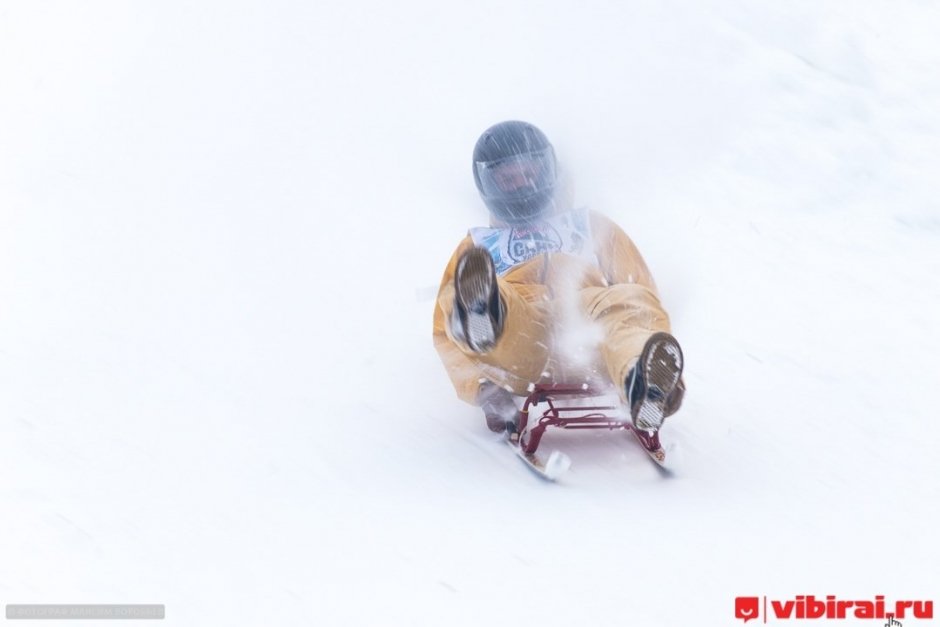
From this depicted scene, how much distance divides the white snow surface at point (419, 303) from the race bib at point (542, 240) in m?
0.46

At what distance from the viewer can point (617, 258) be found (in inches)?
170

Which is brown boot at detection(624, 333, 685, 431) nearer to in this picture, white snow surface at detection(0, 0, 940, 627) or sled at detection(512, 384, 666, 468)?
white snow surface at detection(0, 0, 940, 627)

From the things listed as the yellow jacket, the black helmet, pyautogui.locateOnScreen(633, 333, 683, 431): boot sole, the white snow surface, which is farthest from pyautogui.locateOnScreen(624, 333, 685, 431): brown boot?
the black helmet

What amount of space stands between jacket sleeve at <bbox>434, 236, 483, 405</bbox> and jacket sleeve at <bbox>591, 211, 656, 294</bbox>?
20.6 inches

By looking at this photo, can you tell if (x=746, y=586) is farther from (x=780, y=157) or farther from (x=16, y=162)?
(x=16, y=162)

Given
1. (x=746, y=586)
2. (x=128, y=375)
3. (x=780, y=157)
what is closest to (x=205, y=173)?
(x=128, y=375)

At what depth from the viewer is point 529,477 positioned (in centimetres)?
380

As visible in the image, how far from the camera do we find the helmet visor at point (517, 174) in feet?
14.6

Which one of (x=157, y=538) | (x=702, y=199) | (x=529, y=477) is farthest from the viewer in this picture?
(x=702, y=199)

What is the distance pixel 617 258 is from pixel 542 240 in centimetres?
33

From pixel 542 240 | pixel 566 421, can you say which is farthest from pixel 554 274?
pixel 566 421

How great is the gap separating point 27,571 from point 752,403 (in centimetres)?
291

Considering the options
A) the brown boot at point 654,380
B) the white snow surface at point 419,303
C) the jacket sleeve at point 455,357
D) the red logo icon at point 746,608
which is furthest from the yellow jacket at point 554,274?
the red logo icon at point 746,608

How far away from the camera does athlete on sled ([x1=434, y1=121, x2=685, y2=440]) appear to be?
11.2 feet
